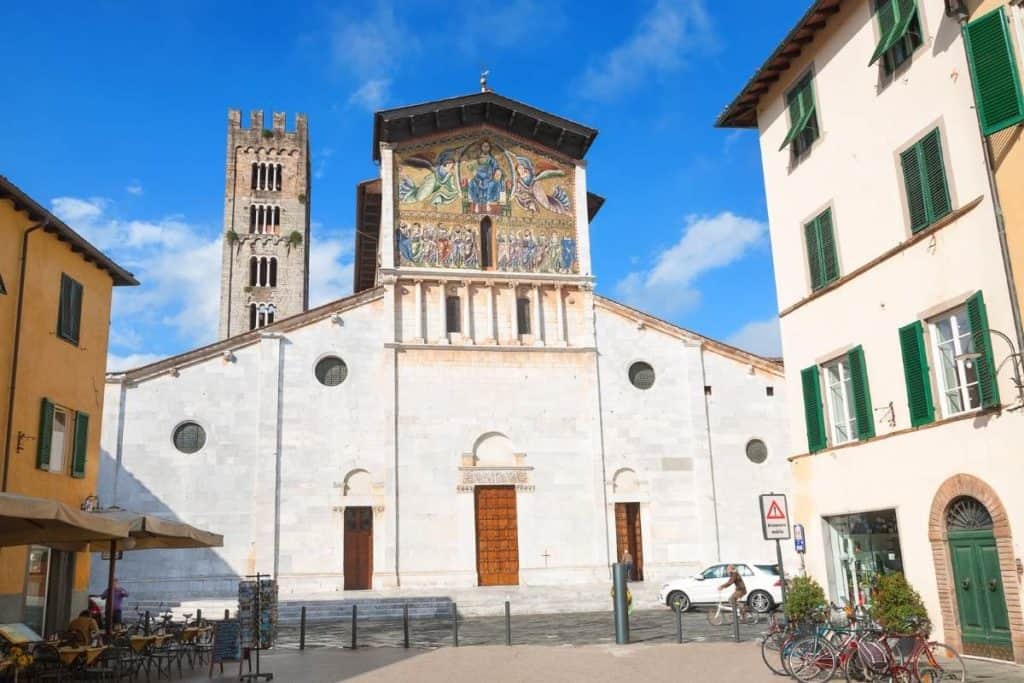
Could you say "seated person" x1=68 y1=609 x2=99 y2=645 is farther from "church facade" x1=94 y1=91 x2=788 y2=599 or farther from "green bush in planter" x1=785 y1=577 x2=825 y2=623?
"church facade" x1=94 y1=91 x2=788 y2=599

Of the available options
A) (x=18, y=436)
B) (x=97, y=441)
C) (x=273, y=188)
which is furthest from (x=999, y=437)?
(x=273, y=188)

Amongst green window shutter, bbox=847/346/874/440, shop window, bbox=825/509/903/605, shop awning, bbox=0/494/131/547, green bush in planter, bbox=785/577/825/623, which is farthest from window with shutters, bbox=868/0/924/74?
shop awning, bbox=0/494/131/547

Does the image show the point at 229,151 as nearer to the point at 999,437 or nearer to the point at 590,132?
the point at 590,132

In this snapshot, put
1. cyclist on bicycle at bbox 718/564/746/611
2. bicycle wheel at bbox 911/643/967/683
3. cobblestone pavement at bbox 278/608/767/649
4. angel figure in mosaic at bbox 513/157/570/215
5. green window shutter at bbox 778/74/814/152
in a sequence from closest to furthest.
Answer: bicycle wheel at bbox 911/643/967/683 < green window shutter at bbox 778/74/814/152 < cobblestone pavement at bbox 278/608/767/649 < cyclist on bicycle at bbox 718/564/746/611 < angel figure in mosaic at bbox 513/157/570/215

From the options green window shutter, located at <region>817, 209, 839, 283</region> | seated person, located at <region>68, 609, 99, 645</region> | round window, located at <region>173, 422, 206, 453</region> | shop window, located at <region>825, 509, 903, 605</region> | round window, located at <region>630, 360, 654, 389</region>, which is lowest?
seated person, located at <region>68, 609, 99, 645</region>

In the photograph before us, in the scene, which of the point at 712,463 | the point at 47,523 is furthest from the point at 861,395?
the point at 712,463

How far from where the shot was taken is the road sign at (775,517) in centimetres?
1385

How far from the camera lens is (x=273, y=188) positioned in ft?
214

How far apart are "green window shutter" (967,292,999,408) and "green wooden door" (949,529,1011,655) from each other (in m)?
1.86

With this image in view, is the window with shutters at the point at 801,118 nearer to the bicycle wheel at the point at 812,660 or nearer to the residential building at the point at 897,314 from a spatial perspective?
the residential building at the point at 897,314

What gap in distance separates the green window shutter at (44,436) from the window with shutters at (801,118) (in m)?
15.3

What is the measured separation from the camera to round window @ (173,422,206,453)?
2809 centimetres

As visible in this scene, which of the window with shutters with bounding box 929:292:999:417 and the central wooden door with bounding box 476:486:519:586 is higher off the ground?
the window with shutters with bounding box 929:292:999:417

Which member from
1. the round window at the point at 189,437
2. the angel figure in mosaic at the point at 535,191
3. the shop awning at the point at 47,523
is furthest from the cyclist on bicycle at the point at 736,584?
the round window at the point at 189,437
